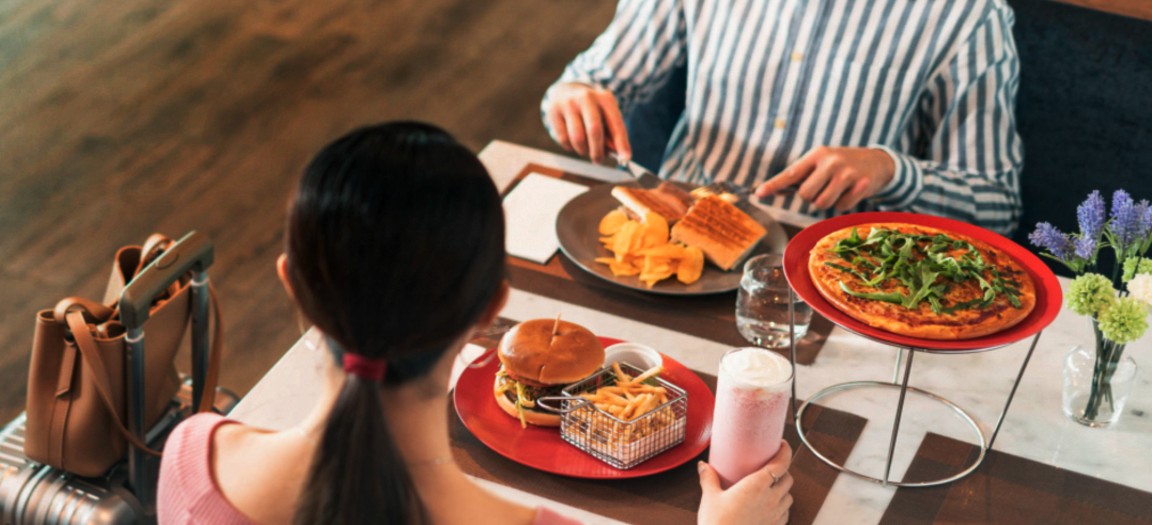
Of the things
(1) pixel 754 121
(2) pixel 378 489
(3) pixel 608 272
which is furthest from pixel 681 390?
(1) pixel 754 121

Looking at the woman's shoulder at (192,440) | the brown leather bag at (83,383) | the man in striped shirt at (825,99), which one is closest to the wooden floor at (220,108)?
the brown leather bag at (83,383)

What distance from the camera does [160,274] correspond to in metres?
1.57

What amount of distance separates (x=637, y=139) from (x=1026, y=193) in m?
0.78

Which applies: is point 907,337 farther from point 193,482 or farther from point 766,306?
point 193,482

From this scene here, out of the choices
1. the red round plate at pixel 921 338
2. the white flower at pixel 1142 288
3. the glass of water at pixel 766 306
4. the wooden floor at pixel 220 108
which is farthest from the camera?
the wooden floor at pixel 220 108

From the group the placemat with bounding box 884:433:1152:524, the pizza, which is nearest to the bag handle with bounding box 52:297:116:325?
the pizza

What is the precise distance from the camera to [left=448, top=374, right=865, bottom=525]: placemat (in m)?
1.24

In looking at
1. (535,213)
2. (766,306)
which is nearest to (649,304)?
(766,306)

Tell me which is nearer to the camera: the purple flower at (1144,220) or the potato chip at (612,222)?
the purple flower at (1144,220)

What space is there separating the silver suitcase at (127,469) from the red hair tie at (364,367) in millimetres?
757

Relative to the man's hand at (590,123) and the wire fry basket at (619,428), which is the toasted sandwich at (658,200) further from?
the wire fry basket at (619,428)

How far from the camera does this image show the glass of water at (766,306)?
150cm

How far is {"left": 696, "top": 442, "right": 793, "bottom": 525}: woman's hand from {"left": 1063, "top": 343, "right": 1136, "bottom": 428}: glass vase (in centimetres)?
41

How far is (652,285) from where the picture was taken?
5.26 ft
